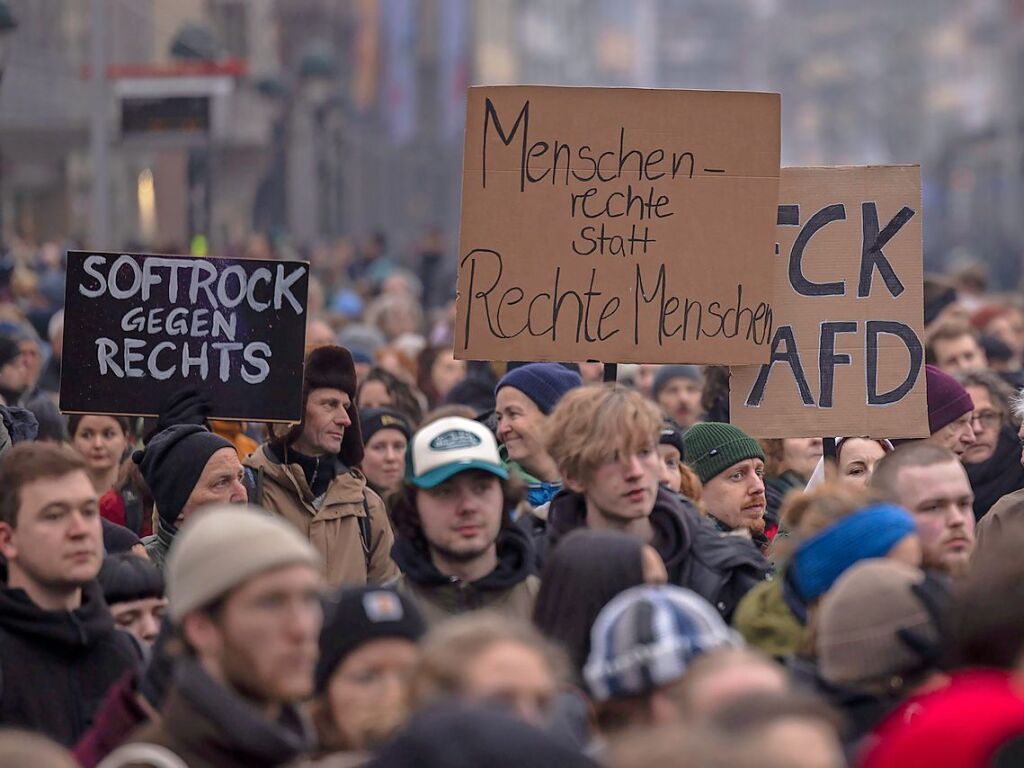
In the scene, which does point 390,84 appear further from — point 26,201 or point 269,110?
point 26,201

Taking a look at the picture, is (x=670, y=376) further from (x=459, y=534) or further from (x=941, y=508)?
(x=459, y=534)

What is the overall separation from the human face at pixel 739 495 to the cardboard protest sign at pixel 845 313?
14cm

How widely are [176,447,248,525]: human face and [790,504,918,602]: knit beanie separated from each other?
224 centimetres

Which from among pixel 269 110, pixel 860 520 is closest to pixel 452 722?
pixel 860 520

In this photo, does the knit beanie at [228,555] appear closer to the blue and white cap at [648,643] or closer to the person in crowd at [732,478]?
the blue and white cap at [648,643]

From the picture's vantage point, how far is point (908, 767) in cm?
347

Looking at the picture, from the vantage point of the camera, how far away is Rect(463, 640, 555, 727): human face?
3928mm

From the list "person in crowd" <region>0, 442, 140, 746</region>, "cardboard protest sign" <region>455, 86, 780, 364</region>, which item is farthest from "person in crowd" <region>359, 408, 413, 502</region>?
"person in crowd" <region>0, 442, 140, 746</region>

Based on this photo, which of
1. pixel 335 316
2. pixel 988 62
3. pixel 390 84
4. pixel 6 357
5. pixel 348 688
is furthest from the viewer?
pixel 988 62

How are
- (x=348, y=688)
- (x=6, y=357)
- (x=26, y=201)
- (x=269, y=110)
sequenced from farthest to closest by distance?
(x=269, y=110)
(x=26, y=201)
(x=6, y=357)
(x=348, y=688)

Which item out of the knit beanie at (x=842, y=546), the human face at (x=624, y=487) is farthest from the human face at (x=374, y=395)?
the knit beanie at (x=842, y=546)

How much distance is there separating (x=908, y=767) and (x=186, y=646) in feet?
4.85

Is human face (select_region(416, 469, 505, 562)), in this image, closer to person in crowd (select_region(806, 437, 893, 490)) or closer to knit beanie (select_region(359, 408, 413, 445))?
person in crowd (select_region(806, 437, 893, 490))

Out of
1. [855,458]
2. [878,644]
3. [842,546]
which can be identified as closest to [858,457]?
[855,458]
